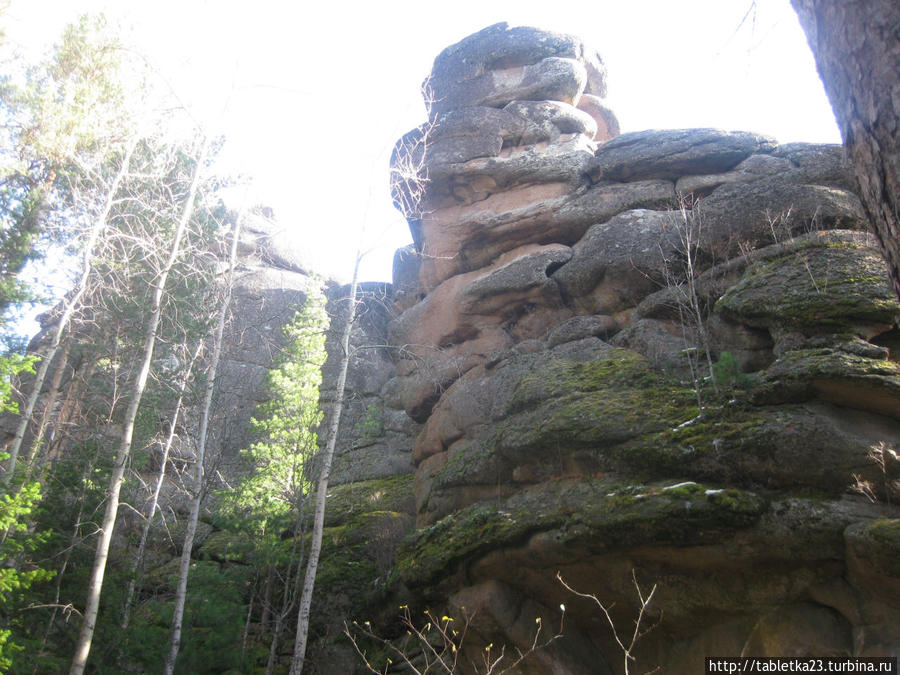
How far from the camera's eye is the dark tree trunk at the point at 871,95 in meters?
2.27

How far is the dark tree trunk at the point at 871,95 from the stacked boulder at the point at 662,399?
6.91 metres

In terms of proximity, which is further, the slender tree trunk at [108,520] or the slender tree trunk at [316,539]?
the slender tree trunk at [316,539]

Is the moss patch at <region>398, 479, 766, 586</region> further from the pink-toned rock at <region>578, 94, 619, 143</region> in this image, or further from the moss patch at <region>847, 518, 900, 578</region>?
the pink-toned rock at <region>578, 94, 619, 143</region>

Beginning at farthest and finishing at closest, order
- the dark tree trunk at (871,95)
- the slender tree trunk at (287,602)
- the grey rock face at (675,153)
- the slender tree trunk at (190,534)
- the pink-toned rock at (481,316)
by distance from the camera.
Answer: the grey rock face at (675,153) → the pink-toned rock at (481,316) → the slender tree trunk at (287,602) → the slender tree trunk at (190,534) → the dark tree trunk at (871,95)

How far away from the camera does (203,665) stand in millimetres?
11258

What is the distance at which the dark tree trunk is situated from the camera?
A: 7.45 ft

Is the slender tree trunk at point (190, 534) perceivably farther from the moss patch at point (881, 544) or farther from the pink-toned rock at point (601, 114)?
the pink-toned rock at point (601, 114)

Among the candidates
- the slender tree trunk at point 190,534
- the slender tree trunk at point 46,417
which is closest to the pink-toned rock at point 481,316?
the slender tree trunk at point 190,534

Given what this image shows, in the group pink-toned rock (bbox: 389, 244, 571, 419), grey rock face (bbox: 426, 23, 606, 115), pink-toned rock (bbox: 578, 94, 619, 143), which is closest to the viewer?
pink-toned rock (bbox: 389, 244, 571, 419)

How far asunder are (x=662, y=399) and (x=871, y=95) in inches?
368

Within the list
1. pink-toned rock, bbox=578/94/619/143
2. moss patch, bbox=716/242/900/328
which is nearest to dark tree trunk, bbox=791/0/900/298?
moss patch, bbox=716/242/900/328

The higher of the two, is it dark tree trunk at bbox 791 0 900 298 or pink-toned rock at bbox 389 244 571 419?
pink-toned rock at bbox 389 244 571 419

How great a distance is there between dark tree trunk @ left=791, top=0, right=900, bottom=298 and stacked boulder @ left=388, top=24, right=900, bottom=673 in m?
6.91

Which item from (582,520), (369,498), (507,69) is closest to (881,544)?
(582,520)
